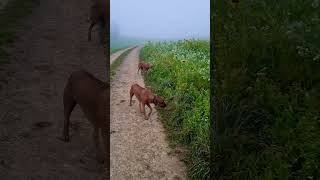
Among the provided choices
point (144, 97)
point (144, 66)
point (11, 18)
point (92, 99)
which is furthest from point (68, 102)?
point (11, 18)

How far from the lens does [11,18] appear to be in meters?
12.2

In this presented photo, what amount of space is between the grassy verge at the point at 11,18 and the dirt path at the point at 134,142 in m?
3.16

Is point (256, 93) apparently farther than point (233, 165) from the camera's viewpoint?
Yes

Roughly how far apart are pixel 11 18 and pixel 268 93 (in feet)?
28.2

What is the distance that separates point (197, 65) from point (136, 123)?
2166mm

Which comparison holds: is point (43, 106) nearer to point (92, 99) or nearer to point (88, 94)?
point (88, 94)

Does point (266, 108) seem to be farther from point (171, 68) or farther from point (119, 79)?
point (171, 68)

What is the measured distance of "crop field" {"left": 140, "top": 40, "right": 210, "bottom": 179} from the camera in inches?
262

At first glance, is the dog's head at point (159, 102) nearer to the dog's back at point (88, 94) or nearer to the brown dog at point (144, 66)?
the brown dog at point (144, 66)

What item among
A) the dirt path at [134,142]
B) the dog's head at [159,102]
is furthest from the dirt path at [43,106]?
the dog's head at [159,102]

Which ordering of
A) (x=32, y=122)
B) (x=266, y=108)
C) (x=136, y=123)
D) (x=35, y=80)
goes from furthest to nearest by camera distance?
(x=35, y=80), (x=136, y=123), (x=32, y=122), (x=266, y=108)

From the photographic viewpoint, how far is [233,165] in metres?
5.80

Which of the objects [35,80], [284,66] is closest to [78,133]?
[35,80]

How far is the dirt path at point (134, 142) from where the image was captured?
633cm
